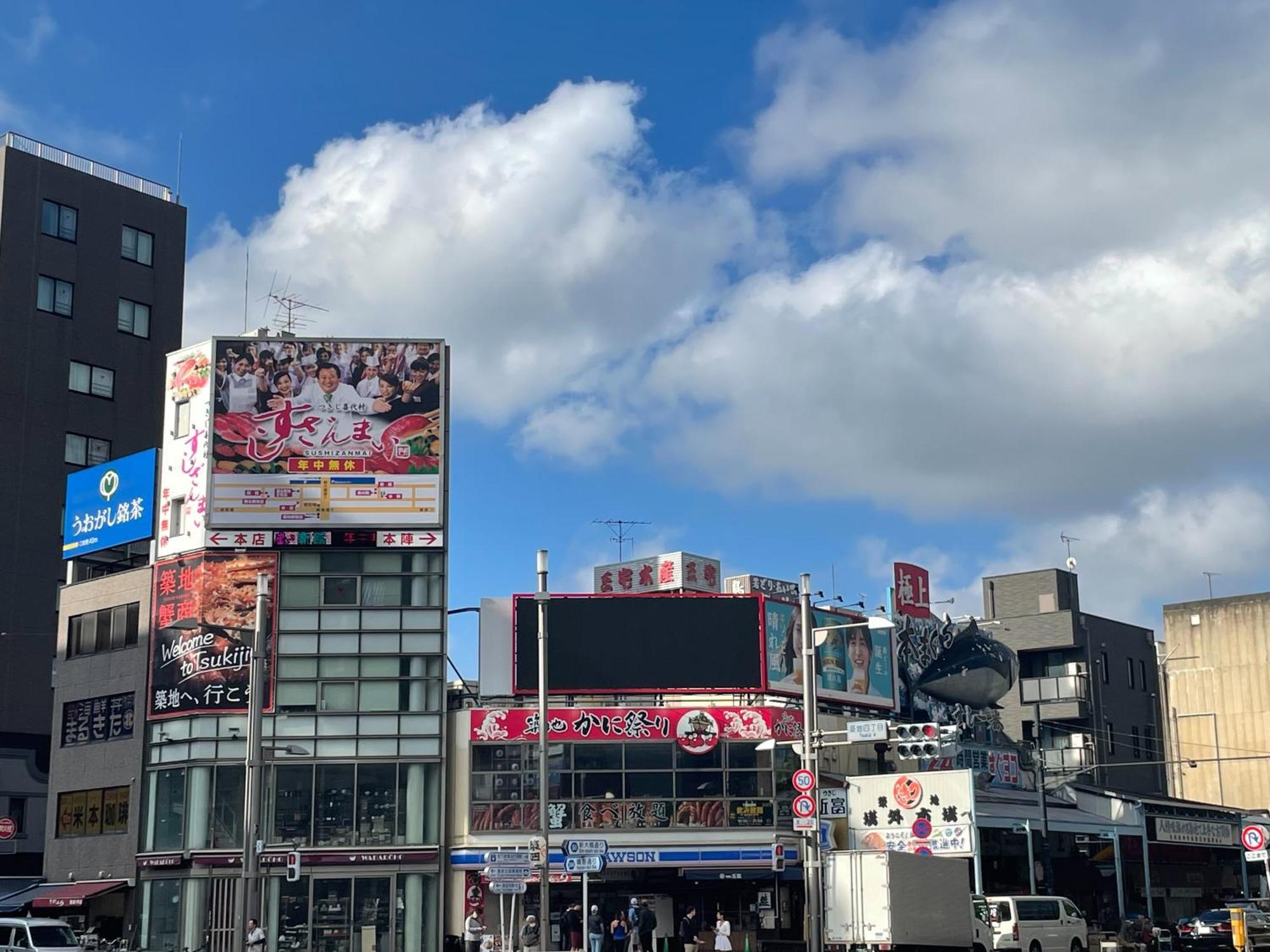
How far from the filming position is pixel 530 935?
42344 millimetres

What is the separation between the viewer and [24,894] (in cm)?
4972

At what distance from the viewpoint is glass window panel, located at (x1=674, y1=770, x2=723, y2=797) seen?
47.8 metres

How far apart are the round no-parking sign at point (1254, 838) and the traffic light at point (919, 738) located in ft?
22.5

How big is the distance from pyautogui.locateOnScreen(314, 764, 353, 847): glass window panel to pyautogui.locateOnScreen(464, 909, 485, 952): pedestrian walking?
5039mm

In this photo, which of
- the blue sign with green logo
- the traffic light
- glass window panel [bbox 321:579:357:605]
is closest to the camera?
the traffic light

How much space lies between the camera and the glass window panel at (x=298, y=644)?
4744 cm

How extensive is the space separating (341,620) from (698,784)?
12227 millimetres

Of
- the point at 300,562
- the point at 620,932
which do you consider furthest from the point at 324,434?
the point at 620,932

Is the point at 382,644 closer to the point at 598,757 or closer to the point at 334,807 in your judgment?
the point at 334,807

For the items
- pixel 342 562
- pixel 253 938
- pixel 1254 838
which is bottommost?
pixel 253 938

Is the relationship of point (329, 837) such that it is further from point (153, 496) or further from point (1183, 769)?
point (1183, 769)

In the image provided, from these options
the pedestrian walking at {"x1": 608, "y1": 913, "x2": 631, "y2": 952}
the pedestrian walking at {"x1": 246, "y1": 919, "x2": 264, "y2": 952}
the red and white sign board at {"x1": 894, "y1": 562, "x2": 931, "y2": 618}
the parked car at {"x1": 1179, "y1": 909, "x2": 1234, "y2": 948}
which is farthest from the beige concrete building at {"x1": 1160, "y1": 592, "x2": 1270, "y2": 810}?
the pedestrian walking at {"x1": 246, "y1": 919, "x2": 264, "y2": 952}

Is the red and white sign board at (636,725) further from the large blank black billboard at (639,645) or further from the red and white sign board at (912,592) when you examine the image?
the red and white sign board at (912,592)

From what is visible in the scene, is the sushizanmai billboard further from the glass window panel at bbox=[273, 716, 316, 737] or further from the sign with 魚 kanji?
the glass window panel at bbox=[273, 716, 316, 737]
